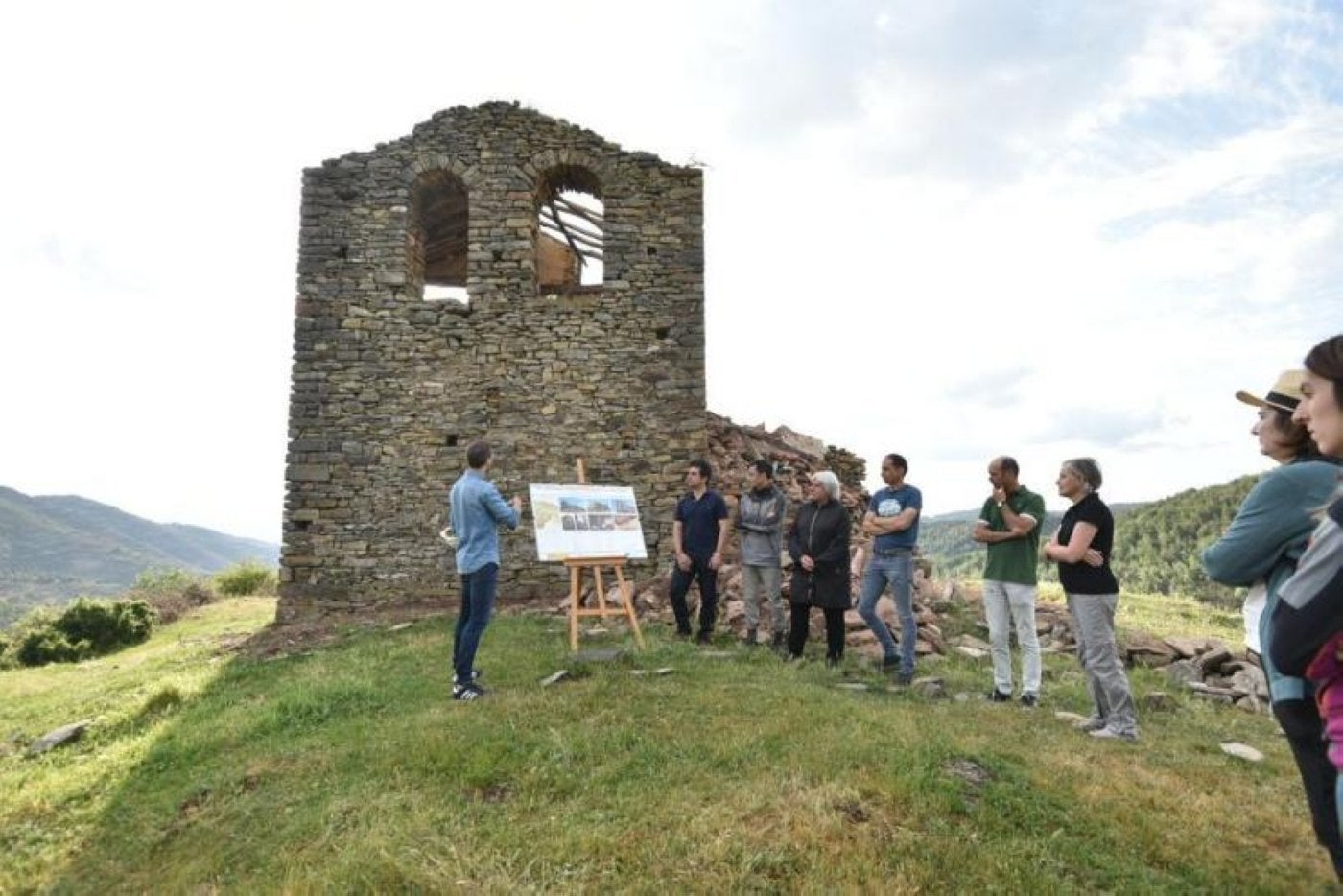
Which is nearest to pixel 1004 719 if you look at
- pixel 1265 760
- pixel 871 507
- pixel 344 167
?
pixel 1265 760

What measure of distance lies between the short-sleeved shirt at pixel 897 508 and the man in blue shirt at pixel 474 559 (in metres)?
3.61

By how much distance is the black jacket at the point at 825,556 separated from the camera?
A: 760 centimetres

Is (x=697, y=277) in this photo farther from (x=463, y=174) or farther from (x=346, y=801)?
(x=346, y=801)

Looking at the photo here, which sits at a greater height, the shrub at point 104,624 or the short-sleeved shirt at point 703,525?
the short-sleeved shirt at point 703,525

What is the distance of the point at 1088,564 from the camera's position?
5.61m

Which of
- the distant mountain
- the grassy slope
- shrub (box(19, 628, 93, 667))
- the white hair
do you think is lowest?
the distant mountain

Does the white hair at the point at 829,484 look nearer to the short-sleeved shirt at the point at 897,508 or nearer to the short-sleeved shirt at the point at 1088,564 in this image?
the short-sleeved shirt at the point at 897,508

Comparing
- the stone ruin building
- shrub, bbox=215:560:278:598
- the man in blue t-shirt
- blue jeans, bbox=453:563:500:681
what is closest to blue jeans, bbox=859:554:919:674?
the man in blue t-shirt

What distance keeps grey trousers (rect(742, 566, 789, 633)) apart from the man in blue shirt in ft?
10.7

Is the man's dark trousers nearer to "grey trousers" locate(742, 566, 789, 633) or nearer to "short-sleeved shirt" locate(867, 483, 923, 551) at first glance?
"grey trousers" locate(742, 566, 789, 633)

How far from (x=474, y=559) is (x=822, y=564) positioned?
11.5ft

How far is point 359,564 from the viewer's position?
11.7m

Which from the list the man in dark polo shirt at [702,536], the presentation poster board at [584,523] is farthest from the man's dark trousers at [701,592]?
the presentation poster board at [584,523]

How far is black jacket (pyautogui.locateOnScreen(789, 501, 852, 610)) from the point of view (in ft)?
24.9
